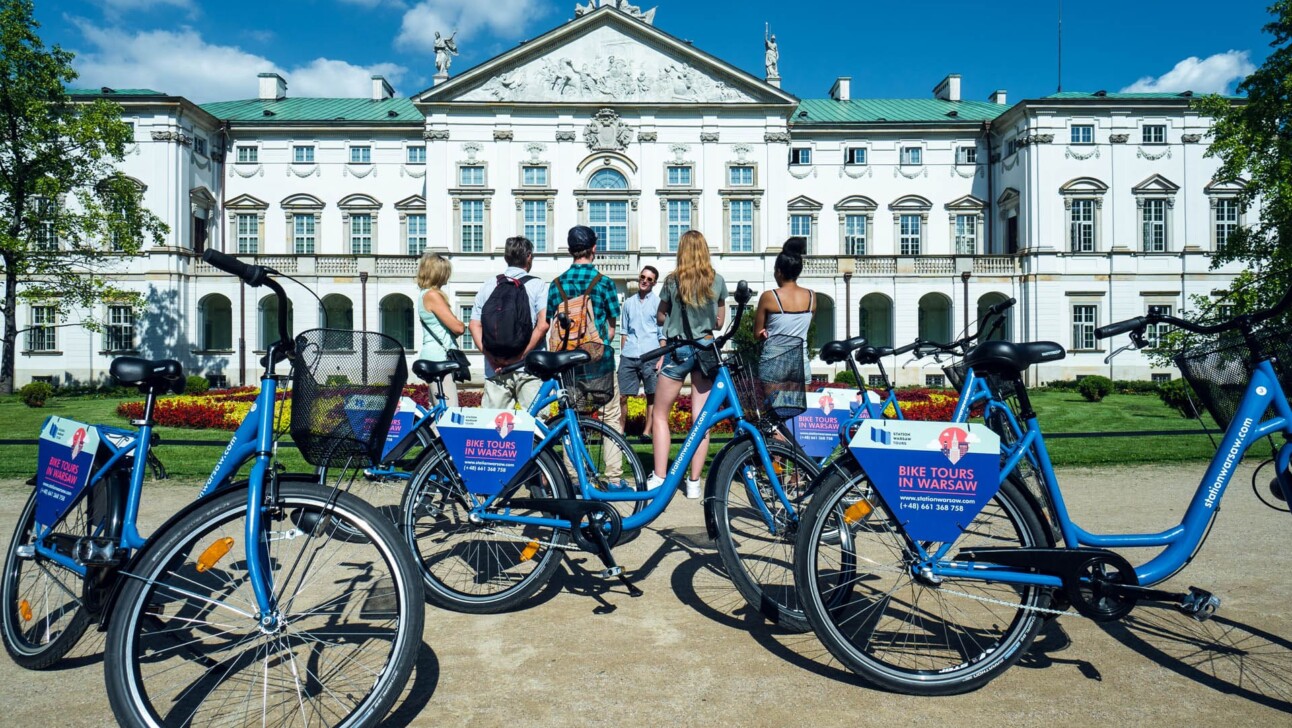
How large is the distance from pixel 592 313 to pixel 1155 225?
125 ft

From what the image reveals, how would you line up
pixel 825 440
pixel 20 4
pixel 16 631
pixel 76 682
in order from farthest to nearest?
pixel 20 4, pixel 825 440, pixel 16 631, pixel 76 682

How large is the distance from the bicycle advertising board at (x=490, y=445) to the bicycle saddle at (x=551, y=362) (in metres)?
0.25

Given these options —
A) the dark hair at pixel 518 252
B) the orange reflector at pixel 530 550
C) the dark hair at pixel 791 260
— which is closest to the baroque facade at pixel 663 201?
the dark hair at pixel 518 252

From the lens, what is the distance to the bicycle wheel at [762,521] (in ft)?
12.0

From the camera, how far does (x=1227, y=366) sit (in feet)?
10.8

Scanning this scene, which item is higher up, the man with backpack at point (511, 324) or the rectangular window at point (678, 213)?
the rectangular window at point (678, 213)

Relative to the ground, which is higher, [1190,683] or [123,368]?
[123,368]

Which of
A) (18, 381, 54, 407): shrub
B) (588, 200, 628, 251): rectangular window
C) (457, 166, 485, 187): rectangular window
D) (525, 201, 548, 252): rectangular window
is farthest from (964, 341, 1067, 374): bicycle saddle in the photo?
(457, 166, 485, 187): rectangular window

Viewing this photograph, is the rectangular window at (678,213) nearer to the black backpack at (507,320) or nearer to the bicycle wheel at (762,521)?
the black backpack at (507,320)

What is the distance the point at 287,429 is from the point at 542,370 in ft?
4.86

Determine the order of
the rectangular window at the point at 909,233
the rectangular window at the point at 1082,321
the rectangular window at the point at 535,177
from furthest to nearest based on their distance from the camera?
1. the rectangular window at the point at 909,233
2. the rectangular window at the point at 535,177
3. the rectangular window at the point at 1082,321

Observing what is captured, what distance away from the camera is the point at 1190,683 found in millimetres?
2996

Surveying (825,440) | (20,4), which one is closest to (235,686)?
(825,440)

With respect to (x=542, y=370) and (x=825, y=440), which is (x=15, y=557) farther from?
(x=825, y=440)
